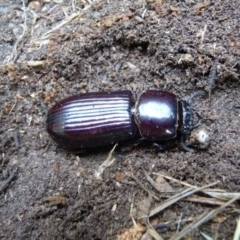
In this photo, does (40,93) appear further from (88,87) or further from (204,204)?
(204,204)

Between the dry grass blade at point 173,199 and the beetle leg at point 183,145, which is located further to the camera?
the beetle leg at point 183,145

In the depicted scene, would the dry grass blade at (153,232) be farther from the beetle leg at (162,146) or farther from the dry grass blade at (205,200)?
the beetle leg at (162,146)

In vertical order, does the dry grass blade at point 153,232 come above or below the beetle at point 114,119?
below

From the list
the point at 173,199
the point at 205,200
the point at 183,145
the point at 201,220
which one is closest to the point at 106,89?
the point at 183,145

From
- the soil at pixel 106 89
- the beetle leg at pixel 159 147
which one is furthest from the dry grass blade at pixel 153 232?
the beetle leg at pixel 159 147

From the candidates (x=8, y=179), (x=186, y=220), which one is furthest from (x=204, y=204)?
(x=8, y=179)

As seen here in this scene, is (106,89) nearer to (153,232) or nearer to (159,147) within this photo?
(159,147)
